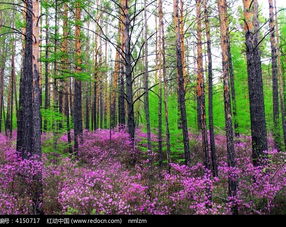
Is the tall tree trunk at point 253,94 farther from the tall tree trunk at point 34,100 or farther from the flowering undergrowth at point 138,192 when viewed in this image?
the tall tree trunk at point 34,100

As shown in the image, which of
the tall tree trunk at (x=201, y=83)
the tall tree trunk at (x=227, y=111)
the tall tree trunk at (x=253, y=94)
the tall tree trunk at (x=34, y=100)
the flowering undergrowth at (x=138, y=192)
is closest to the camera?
the flowering undergrowth at (x=138, y=192)

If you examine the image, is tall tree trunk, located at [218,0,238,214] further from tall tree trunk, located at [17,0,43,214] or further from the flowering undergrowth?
tall tree trunk, located at [17,0,43,214]

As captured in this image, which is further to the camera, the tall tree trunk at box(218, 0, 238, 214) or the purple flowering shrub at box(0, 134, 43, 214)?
the tall tree trunk at box(218, 0, 238, 214)

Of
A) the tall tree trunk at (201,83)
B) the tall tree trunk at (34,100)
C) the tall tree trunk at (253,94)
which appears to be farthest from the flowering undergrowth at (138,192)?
the tall tree trunk at (201,83)

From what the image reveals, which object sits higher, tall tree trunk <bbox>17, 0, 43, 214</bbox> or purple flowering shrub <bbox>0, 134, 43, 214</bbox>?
tall tree trunk <bbox>17, 0, 43, 214</bbox>

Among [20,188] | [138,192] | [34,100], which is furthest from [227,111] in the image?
[20,188]

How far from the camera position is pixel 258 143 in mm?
6957

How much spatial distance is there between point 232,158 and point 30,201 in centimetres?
507

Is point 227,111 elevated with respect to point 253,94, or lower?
lower

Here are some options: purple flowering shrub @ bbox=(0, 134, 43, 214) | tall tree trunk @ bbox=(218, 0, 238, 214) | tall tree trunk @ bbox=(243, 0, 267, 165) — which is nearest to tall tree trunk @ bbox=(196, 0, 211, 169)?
tall tree trunk @ bbox=(243, 0, 267, 165)

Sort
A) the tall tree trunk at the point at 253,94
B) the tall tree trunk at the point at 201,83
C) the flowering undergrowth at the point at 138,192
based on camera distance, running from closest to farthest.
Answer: the flowering undergrowth at the point at 138,192
the tall tree trunk at the point at 253,94
the tall tree trunk at the point at 201,83

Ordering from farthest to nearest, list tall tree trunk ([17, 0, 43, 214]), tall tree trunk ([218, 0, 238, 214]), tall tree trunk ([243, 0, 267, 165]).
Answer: tall tree trunk ([243, 0, 267, 165]), tall tree trunk ([17, 0, 43, 214]), tall tree trunk ([218, 0, 238, 214])

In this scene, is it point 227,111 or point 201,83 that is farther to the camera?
point 201,83

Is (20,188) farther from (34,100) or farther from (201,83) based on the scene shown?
(201,83)
